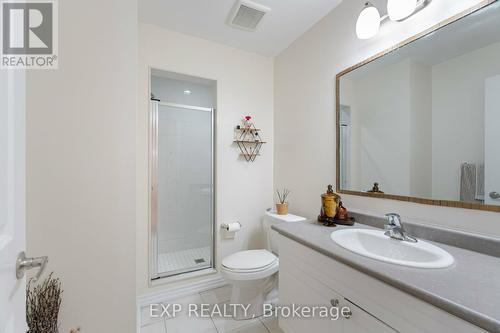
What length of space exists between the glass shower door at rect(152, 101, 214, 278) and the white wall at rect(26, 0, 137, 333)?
0.94m

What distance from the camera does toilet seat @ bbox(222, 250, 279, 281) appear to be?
1556 mm

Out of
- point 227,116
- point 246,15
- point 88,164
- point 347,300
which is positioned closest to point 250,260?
point 347,300

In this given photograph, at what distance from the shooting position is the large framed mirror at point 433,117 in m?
0.96

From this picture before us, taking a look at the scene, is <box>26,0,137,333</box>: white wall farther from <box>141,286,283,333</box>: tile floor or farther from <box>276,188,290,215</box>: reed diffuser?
<box>276,188,290,215</box>: reed diffuser

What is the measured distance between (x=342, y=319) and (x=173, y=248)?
204 cm

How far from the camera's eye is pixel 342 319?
3.07 feet

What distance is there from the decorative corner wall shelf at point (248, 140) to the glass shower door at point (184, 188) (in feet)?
1.02

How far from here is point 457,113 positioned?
1.06 meters

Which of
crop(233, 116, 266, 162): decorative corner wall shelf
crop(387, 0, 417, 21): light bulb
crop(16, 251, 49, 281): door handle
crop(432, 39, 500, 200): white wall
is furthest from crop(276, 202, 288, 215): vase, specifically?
crop(16, 251, 49, 281): door handle

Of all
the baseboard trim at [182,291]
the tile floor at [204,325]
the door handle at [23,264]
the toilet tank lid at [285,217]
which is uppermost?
the door handle at [23,264]

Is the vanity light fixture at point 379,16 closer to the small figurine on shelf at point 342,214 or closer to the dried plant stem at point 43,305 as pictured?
→ the small figurine on shelf at point 342,214

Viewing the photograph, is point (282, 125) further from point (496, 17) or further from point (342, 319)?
point (342, 319)

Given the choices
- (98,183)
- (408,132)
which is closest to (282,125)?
(408,132)

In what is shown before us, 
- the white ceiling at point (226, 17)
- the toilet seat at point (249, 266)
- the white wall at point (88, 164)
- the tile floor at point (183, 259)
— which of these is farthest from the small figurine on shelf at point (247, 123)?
the tile floor at point (183, 259)
